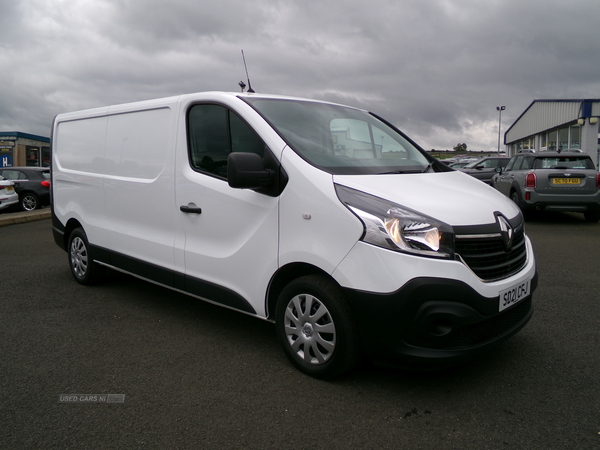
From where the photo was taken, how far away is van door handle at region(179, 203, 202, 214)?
3939mm

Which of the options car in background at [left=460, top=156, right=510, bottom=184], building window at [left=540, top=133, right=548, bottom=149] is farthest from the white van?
building window at [left=540, top=133, right=548, bottom=149]

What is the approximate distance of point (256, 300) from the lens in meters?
3.62

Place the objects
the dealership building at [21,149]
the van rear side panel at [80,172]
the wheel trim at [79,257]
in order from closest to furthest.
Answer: the van rear side panel at [80,172], the wheel trim at [79,257], the dealership building at [21,149]

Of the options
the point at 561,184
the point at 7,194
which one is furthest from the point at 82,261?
the point at 7,194

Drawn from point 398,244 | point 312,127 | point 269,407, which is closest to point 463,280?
point 398,244

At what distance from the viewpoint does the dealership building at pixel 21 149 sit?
3753 centimetres

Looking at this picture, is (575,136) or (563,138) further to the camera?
(563,138)

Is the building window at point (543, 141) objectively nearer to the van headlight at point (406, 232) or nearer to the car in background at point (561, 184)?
the car in background at point (561, 184)

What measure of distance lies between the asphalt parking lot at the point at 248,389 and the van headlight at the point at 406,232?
0.93 m

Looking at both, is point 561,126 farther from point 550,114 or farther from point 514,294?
point 514,294

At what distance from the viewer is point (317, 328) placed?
→ 3.23 metres

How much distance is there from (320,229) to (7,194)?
14.7 m

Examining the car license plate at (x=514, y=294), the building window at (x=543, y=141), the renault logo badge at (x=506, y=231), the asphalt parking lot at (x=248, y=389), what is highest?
the building window at (x=543, y=141)

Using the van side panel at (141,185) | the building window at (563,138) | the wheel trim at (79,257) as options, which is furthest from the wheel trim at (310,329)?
the building window at (563,138)
